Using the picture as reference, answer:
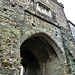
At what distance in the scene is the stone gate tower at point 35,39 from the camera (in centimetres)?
276

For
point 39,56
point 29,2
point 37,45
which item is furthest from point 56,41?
point 29,2

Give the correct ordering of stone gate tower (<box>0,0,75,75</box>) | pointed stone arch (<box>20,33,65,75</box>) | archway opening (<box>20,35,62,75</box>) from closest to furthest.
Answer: stone gate tower (<box>0,0,75,75</box>) → pointed stone arch (<box>20,33,65,75</box>) → archway opening (<box>20,35,62,75</box>)

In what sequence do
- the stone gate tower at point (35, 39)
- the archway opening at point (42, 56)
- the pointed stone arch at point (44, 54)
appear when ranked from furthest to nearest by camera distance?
the archway opening at point (42, 56) → the pointed stone arch at point (44, 54) → the stone gate tower at point (35, 39)

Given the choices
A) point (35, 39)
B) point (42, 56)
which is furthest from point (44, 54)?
point (35, 39)

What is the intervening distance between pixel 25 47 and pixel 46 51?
181 centimetres

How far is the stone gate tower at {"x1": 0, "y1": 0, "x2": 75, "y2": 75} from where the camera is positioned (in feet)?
9.06

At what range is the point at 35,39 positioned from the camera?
5.78 meters

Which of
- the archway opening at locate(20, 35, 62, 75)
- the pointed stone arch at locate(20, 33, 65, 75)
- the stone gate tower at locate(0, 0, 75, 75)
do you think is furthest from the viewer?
the archway opening at locate(20, 35, 62, 75)

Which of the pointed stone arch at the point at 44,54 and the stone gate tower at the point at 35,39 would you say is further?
the pointed stone arch at the point at 44,54

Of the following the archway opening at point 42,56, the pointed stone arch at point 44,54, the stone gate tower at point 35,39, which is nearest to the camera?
the stone gate tower at point 35,39

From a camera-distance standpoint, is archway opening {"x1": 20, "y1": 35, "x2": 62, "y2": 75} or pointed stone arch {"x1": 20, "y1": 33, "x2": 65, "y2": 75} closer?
pointed stone arch {"x1": 20, "y1": 33, "x2": 65, "y2": 75}

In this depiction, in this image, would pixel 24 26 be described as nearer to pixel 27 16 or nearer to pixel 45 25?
pixel 27 16

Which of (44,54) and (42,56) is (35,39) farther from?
(42,56)

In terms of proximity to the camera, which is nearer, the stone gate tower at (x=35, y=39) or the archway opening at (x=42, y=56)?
the stone gate tower at (x=35, y=39)
